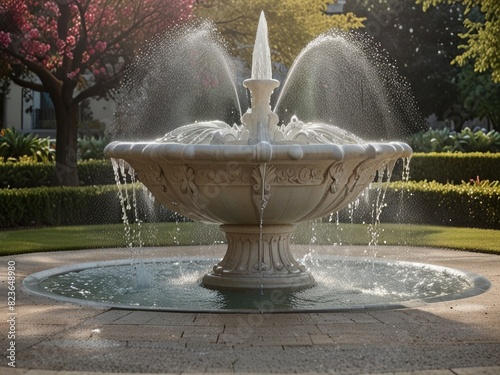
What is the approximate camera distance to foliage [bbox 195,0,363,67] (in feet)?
66.4

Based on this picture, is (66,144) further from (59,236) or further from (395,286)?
(395,286)

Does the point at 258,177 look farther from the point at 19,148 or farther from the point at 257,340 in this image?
the point at 19,148

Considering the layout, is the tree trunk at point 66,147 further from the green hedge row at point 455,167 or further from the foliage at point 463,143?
the foliage at point 463,143

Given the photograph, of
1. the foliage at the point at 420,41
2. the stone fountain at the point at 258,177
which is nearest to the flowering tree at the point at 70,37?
the stone fountain at the point at 258,177

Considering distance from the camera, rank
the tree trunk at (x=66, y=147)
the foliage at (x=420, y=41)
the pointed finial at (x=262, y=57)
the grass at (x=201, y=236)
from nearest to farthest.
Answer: the pointed finial at (x=262, y=57) → the grass at (x=201, y=236) → the tree trunk at (x=66, y=147) → the foliage at (x=420, y=41)

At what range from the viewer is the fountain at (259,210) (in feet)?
23.4

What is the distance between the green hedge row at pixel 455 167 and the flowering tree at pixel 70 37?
7546mm

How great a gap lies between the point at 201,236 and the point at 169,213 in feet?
9.24

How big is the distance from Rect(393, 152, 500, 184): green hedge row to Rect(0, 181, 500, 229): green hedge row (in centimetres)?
457

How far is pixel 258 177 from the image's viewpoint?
731 centimetres

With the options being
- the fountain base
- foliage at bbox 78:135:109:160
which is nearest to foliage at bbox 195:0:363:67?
foliage at bbox 78:135:109:160

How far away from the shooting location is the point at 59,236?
45.2ft

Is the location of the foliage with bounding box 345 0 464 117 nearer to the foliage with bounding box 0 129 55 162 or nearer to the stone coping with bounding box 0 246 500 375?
the foliage with bounding box 0 129 55 162

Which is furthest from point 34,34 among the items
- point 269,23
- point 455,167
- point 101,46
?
point 455,167
